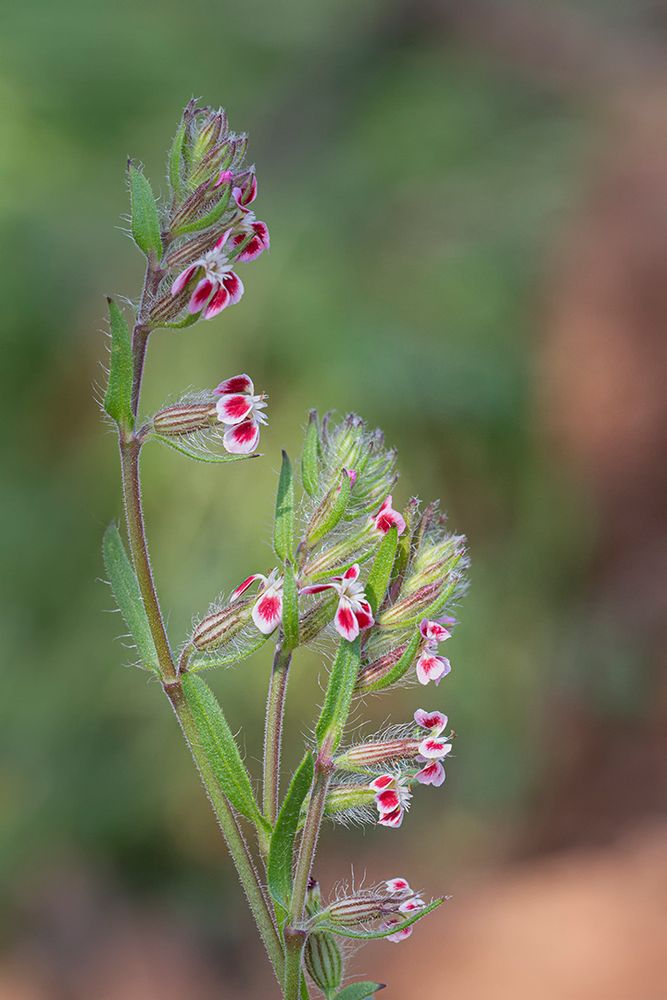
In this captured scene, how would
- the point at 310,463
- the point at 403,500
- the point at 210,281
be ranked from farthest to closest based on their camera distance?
the point at 403,500, the point at 310,463, the point at 210,281

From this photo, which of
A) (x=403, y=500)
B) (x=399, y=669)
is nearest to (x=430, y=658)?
(x=399, y=669)

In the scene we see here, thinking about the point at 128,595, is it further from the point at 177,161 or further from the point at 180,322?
the point at 177,161

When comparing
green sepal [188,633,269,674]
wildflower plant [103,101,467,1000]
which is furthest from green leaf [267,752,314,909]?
green sepal [188,633,269,674]

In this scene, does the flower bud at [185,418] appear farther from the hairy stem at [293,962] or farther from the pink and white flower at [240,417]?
the hairy stem at [293,962]

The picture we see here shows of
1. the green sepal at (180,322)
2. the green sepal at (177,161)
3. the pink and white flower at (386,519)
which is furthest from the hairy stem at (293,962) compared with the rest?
the green sepal at (177,161)

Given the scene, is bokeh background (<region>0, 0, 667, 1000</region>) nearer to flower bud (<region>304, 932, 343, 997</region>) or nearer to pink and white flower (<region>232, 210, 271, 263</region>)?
flower bud (<region>304, 932, 343, 997</region>)

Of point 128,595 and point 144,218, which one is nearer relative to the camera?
point 144,218
